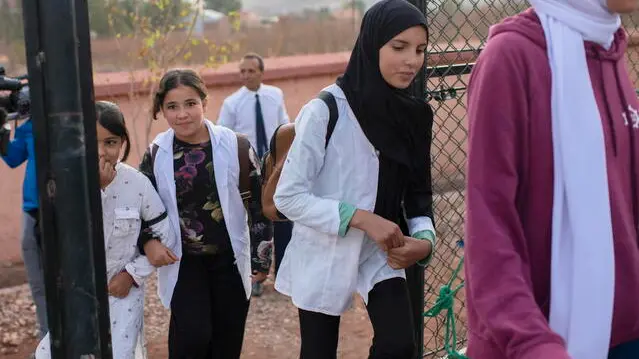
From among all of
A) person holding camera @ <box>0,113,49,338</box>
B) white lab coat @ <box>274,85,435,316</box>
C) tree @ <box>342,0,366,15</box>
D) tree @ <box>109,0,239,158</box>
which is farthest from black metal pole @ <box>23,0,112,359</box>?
tree @ <box>342,0,366,15</box>

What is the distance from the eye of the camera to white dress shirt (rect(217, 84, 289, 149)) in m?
6.73

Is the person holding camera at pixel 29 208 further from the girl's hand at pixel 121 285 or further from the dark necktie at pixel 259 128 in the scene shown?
the dark necktie at pixel 259 128

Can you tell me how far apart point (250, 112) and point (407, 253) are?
13.4ft

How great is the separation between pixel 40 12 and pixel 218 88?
24.3ft

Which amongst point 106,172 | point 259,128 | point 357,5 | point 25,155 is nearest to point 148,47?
point 259,128

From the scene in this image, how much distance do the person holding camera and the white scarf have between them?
11.0 ft

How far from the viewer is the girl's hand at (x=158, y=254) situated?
128 inches

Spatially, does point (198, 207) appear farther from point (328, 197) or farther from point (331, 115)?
point (331, 115)

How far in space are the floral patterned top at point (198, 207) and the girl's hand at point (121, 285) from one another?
30 cm

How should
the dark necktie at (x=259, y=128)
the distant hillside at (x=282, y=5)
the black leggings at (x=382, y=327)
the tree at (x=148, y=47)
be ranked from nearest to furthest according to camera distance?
1. the black leggings at (x=382, y=327)
2. the dark necktie at (x=259, y=128)
3. the tree at (x=148, y=47)
4. the distant hillside at (x=282, y=5)

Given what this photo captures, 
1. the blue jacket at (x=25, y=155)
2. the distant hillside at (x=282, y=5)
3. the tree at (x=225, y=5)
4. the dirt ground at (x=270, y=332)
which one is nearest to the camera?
the blue jacket at (x=25, y=155)

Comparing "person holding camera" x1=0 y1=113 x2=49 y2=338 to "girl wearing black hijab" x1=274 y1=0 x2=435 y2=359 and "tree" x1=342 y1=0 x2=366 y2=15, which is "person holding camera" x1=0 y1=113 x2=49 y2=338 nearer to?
"girl wearing black hijab" x1=274 y1=0 x2=435 y2=359

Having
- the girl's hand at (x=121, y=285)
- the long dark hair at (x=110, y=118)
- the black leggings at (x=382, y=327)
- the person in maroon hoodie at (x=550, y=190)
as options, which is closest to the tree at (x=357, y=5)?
the long dark hair at (x=110, y=118)

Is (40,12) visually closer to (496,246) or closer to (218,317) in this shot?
(496,246)
